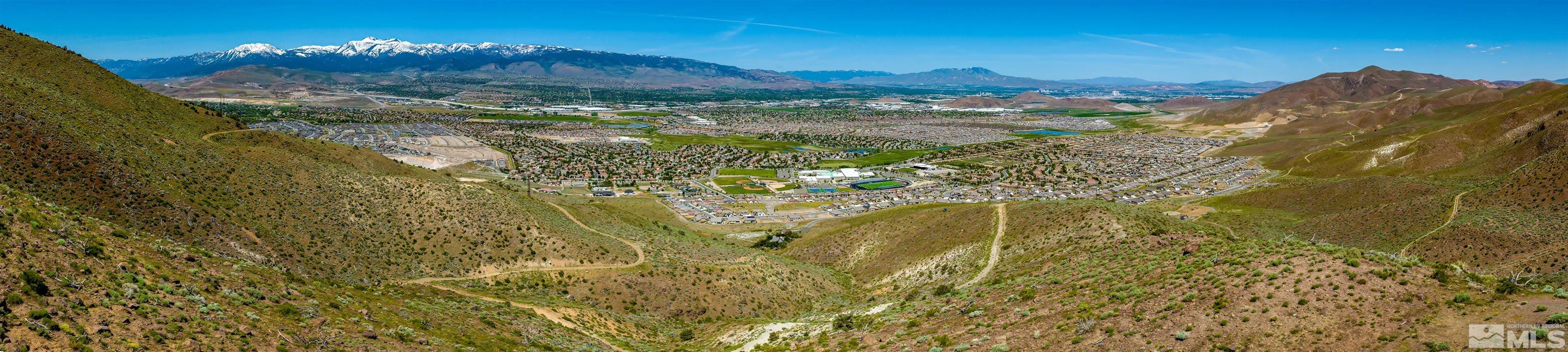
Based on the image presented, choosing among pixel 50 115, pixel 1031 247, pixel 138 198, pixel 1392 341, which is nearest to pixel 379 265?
pixel 138 198

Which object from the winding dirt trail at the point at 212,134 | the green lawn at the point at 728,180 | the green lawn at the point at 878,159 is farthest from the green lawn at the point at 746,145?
the winding dirt trail at the point at 212,134

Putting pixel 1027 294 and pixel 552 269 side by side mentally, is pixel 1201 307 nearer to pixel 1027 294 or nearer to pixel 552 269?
pixel 1027 294

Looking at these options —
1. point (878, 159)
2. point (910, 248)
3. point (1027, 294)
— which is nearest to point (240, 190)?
point (910, 248)

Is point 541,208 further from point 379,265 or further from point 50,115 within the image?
point 50,115

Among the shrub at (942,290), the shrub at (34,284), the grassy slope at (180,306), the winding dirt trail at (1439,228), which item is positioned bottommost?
the shrub at (942,290)

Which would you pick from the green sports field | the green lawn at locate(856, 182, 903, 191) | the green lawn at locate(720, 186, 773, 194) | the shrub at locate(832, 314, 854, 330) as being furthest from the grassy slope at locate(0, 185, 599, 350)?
the green lawn at locate(856, 182, 903, 191)

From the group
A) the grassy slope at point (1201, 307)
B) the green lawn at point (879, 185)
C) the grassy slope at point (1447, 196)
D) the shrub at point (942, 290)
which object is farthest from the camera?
the green lawn at point (879, 185)

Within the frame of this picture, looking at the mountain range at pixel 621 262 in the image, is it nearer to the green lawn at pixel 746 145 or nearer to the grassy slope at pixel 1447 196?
the grassy slope at pixel 1447 196

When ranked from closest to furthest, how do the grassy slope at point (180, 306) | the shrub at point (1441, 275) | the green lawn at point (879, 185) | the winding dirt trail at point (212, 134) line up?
→ the grassy slope at point (180, 306), the shrub at point (1441, 275), the winding dirt trail at point (212, 134), the green lawn at point (879, 185)

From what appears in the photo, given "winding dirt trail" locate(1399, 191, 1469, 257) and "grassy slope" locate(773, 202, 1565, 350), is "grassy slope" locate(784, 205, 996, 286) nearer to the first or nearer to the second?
"grassy slope" locate(773, 202, 1565, 350)
